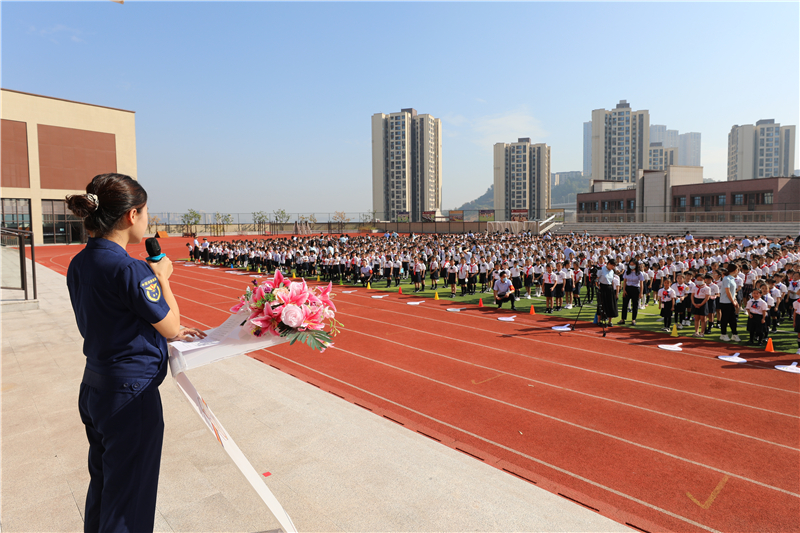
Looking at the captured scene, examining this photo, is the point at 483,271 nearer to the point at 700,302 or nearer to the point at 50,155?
the point at 700,302

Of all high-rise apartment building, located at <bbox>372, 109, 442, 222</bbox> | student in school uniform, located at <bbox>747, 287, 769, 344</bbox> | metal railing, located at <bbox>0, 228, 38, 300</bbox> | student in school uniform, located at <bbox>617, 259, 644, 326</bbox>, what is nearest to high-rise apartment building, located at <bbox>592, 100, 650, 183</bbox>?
high-rise apartment building, located at <bbox>372, 109, 442, 222</bbox>

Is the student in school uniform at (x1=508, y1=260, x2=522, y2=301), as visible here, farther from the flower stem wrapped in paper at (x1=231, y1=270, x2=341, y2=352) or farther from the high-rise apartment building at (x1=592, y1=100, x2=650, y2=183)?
the high-rise apartment building at (x1=592, y1=100, x2=650, y2=183)

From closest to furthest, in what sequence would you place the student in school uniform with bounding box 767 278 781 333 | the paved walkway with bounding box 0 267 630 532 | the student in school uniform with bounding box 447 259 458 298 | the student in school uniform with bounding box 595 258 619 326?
1. the paved walkway with bounding box 0 267 630 532
2. the student in school uniform with bounding box 767 278 781 333
3. the student in school uniform with bounding box 595 258 619 326
4. the student in school uniform with bounding box 447 259 458 298

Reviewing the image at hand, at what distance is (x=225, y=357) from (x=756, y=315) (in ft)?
42.4

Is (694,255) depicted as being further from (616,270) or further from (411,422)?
(411,422)

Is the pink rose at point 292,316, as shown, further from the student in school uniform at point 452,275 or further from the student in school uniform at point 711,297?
the student in school uniform at point 452,275

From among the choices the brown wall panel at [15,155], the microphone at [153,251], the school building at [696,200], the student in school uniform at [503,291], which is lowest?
the student in school uniform at [503,291]

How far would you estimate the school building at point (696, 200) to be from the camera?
45.8m

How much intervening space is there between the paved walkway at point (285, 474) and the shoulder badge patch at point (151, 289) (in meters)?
2.40

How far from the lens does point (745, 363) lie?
9914mm

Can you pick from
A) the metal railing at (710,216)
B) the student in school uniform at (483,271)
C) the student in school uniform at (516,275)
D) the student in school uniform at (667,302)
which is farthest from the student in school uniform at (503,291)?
the metal railing at (710,216)

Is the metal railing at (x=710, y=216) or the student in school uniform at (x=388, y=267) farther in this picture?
the metal railing at (x=710, y=216)

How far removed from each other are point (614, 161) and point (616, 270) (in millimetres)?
164561

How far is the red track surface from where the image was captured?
5.18 m
